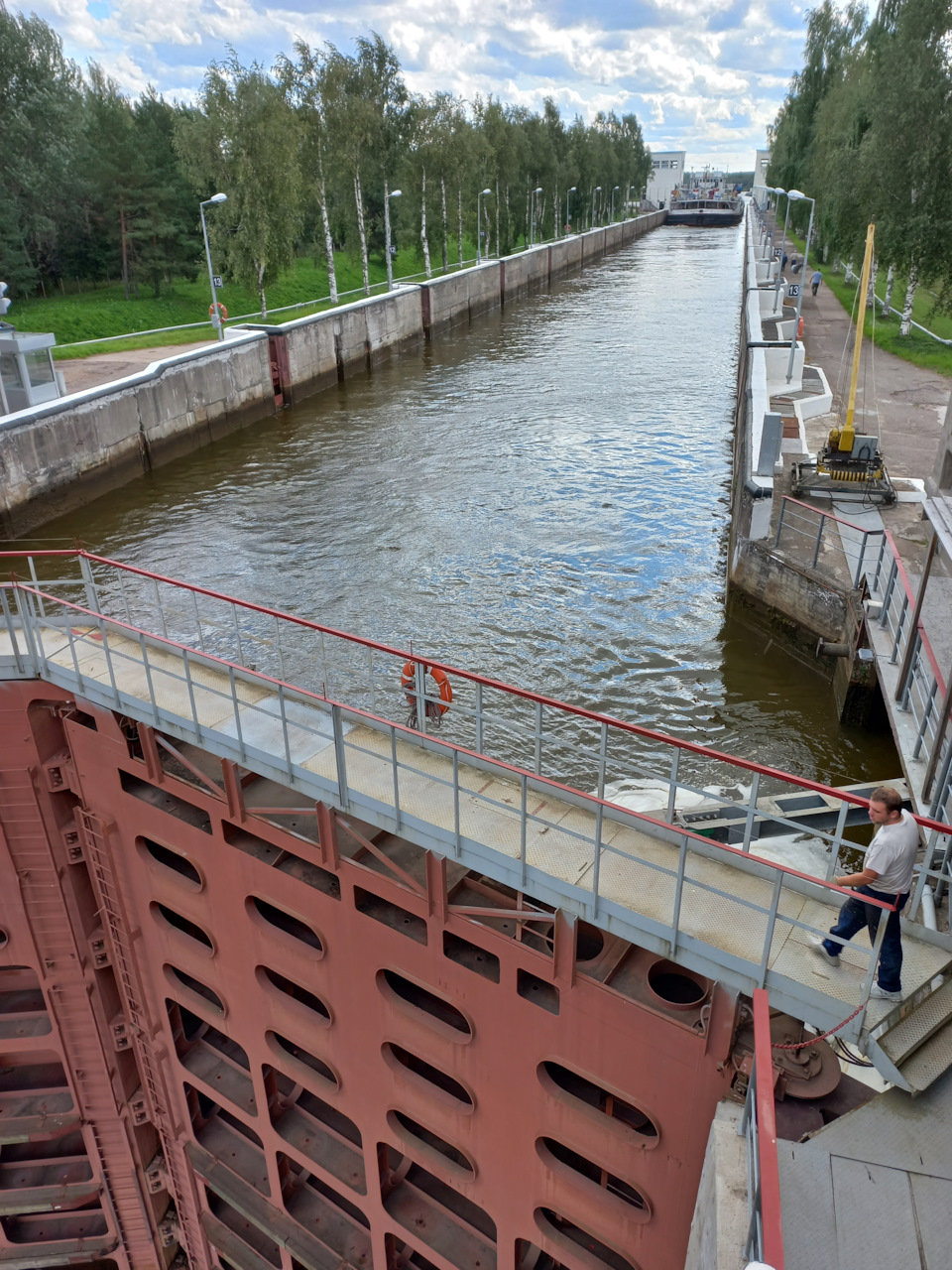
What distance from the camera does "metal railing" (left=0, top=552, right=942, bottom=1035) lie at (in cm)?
604

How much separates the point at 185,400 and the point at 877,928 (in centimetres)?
2625

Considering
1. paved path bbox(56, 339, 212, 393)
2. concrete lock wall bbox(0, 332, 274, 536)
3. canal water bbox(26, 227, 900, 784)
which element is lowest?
canal water bbox(26, 227, 900, 784)

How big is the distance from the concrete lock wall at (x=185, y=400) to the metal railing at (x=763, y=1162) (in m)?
20.6

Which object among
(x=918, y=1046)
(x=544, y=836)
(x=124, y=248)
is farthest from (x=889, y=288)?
(x=918, y=1046)

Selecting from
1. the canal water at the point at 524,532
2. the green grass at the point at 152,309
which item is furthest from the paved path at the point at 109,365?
the canal water at the point at 524,532

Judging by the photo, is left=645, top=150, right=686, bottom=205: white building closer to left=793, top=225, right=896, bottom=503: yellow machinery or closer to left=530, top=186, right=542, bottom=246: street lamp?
left=530, top=186, right=542, bottom=246: street lamp

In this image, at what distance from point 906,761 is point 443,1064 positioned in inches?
208

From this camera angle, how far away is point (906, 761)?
326 inches

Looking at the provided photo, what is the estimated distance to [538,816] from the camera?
23.4ft

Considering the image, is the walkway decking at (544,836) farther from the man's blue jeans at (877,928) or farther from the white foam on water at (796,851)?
the white foam on water at (796,851)

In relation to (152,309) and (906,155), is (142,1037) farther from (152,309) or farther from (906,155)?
(152,309)

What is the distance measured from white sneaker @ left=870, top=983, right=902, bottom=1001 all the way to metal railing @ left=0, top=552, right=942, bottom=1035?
0.40ft

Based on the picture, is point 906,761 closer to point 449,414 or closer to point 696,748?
point 696,748

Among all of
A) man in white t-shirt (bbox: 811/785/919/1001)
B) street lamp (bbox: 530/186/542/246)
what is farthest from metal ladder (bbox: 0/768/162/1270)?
street lamp (bbox: 530/186/542/246)
